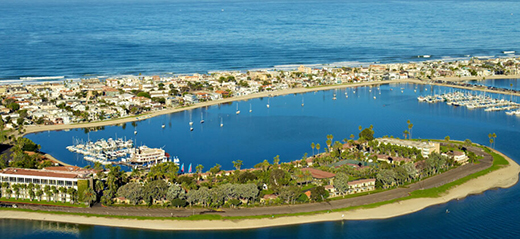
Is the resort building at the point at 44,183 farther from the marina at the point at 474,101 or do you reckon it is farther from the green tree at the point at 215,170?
the marina at the point at 474,101

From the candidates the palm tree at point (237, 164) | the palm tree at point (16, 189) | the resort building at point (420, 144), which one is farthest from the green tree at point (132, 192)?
the resort building at point (420, 144)

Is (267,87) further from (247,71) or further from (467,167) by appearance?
(467,167)

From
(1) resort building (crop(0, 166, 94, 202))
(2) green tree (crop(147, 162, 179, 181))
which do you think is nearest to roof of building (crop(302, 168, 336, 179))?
(2) green tree (crop(147, 162, 179, 181))

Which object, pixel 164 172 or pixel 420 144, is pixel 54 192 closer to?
pixel 164 172

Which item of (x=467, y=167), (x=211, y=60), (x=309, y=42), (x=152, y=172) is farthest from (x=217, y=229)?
(x=309, y=42)

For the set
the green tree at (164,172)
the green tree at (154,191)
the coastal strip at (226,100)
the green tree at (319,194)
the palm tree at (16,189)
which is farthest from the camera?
the coastal strip at (226,100)

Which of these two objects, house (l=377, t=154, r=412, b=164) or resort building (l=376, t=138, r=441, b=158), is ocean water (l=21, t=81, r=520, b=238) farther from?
house (l=377, t=154, r=412, b=164)
